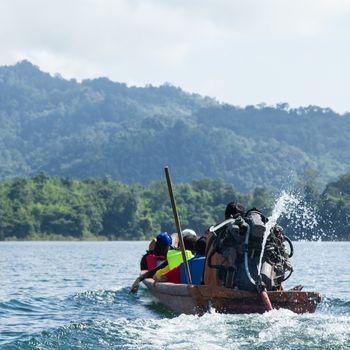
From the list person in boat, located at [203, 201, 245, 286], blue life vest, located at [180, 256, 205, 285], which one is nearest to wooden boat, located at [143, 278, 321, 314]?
person in boat, located at [203, 201, 245, 286]

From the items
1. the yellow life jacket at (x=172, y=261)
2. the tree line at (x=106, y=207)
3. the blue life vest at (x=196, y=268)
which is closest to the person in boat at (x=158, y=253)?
the yellow life jacket at (x=172, y=261)

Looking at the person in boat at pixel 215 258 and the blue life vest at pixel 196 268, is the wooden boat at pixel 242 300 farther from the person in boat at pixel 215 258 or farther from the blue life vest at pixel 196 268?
the blue life vest at pixel 196 268

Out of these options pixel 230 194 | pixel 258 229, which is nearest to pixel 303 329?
pixel 258 229

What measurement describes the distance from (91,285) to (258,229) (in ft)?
52.9

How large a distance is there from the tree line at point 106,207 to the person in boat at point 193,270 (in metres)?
86.8

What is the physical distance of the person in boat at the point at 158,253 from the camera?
2516 cm

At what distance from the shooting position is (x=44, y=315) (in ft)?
70.6

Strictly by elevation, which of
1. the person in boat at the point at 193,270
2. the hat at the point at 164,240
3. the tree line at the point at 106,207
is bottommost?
the person in boat at the point at 193,270

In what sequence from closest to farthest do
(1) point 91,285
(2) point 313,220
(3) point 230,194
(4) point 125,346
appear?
(4) point 125,346
(1) point 91,285
(2) point 313,220
(3) point 230,194

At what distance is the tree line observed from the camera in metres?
122

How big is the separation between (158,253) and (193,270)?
5.85m

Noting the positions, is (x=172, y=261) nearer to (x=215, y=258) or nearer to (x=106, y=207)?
(x=215, y=258)

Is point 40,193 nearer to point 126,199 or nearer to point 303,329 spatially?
point 126,199

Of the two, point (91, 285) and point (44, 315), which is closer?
point (44, 315)
